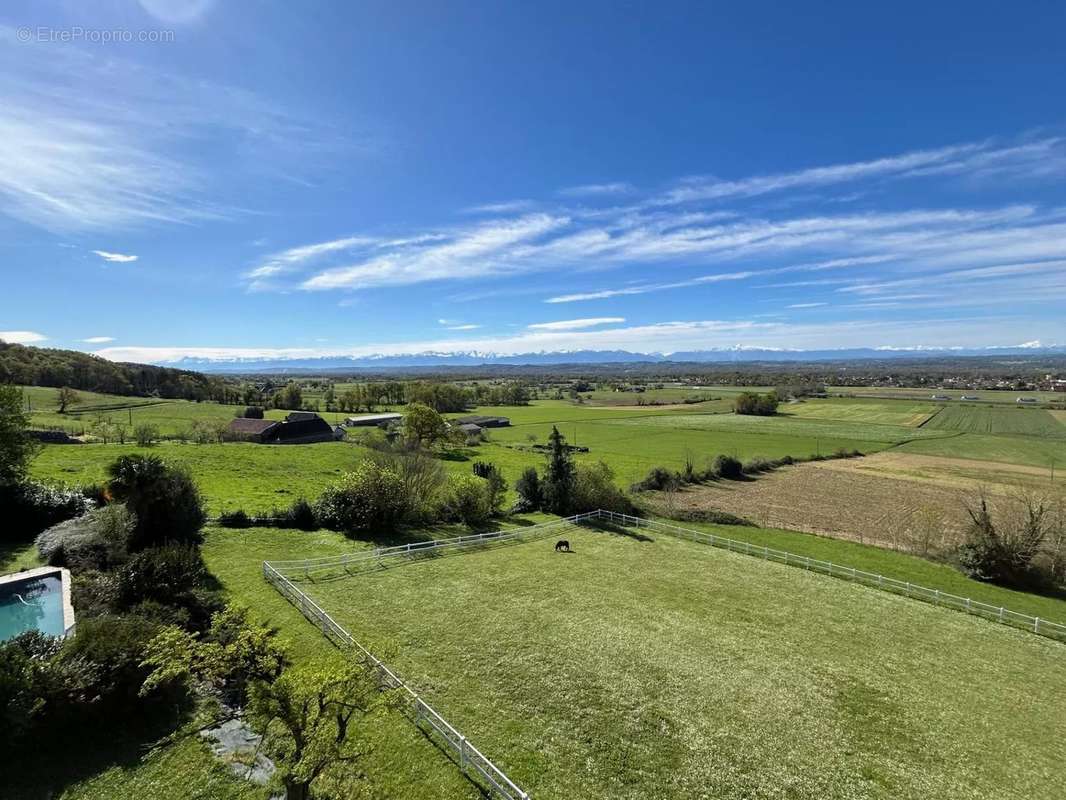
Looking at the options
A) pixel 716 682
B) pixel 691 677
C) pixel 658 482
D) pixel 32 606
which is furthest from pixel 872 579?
pixel 32 606

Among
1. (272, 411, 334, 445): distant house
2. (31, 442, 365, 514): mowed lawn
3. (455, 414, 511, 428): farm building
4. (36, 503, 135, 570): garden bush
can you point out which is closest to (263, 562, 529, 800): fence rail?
(36, 503, 135, 570): garden bush

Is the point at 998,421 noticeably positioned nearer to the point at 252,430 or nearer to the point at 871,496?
A: the point at 871,496

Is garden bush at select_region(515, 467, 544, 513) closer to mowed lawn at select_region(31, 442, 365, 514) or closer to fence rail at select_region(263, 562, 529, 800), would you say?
mowed lawn at select_region(31, 442, 365, 514)

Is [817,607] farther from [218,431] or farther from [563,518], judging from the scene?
[218,431]

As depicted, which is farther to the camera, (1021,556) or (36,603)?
(1021,556)

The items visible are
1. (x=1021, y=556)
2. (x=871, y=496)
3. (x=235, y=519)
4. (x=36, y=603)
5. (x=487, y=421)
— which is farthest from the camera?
(x=487, y=421)
